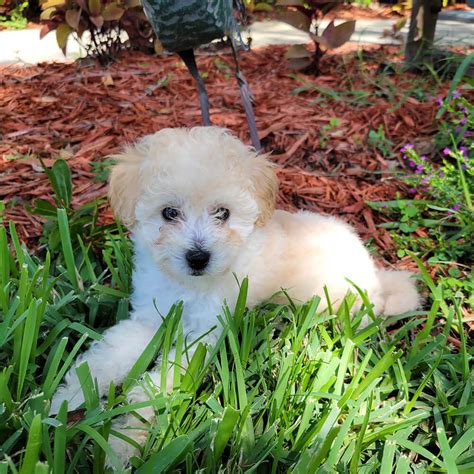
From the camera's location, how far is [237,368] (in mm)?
1928

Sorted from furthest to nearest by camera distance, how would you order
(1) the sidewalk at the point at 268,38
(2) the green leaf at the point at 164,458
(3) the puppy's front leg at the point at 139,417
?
(1) the sidewalk at the point at 268,38
(3) the puppy's front leg at the point at 139,417
(2) the green leaf at the point at 164,458

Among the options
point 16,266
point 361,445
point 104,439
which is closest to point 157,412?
point 104,439

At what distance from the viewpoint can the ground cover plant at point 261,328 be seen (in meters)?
1.74

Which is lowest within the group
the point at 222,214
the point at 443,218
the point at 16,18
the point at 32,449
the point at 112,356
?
the point at 443,218

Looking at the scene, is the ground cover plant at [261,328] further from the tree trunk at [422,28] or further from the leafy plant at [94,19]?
the leafy plant at [94,19]

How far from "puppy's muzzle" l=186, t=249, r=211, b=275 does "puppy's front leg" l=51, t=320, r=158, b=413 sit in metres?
0.44

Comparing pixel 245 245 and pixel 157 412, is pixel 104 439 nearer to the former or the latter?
pixel 157 412

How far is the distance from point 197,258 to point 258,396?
1.94ft

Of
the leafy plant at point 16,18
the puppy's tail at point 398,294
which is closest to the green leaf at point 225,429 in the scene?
the puppy's tail at point 398,294

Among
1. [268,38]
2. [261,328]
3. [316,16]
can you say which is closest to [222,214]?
[261,328]

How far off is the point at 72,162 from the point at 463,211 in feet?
8.48

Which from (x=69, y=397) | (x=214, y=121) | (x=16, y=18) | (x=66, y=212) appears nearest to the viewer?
(x=69, y=397)

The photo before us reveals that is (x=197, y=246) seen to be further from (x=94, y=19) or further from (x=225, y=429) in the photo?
(x=94, y=19)

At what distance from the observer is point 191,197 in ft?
6.79
